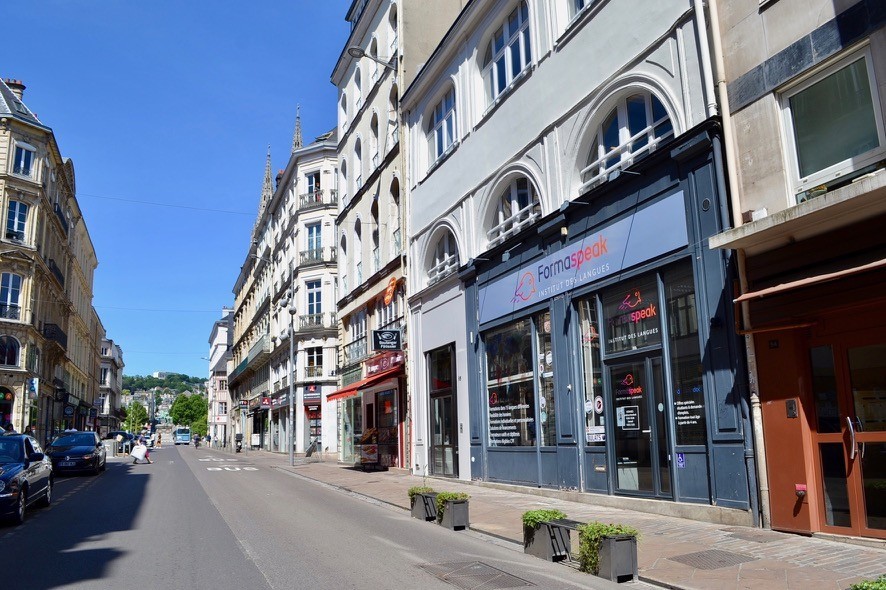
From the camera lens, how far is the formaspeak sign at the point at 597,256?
11953mm

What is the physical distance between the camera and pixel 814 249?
9.31 metres

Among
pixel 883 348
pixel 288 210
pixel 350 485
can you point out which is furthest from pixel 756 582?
pixel 288 210

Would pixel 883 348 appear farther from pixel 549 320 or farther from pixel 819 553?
pixel 549 320

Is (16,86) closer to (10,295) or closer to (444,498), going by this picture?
(10,295)

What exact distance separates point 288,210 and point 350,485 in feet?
116

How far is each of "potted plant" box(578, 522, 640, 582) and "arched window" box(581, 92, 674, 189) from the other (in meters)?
7.11

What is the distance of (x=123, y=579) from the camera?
7.67 meters

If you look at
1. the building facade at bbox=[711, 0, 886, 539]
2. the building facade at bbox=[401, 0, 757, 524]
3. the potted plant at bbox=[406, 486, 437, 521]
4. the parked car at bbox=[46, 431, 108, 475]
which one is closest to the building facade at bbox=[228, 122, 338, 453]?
the parked car at bbox=[46, 431, 108, 475]

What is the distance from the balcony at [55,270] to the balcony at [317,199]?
16.5 m

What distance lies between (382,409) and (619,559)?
20726 mm

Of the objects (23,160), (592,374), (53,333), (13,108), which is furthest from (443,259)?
(53,333)

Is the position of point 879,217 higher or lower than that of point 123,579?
higher

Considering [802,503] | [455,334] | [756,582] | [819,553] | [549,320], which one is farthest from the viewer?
[455,334]

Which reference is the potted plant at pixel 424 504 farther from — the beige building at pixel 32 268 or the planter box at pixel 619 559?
the beige building at pixel 32 268
